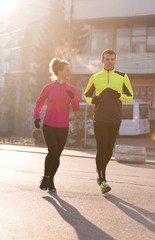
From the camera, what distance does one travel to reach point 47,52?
47.4 meters

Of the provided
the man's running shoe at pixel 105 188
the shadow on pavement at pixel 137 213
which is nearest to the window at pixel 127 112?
the man's running shoe at pixel 105 188

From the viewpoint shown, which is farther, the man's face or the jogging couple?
the man's face

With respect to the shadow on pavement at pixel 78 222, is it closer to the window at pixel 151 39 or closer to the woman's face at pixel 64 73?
the woman's face at pixel 64 73

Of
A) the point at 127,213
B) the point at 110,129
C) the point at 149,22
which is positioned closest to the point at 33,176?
the point at 110,129

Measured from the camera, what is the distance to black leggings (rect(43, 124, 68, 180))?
6.57m

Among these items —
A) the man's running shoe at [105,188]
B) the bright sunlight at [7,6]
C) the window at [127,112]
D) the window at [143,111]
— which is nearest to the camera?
the man's running shoe at [105,188]

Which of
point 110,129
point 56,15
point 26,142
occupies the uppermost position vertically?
point 56,15

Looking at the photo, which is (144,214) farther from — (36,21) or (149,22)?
(36,21)

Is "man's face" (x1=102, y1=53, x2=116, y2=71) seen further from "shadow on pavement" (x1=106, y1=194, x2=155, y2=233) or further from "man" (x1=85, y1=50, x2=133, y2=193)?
"shadow on pavement" (x1=106, y1=194, x2=155, y2=233)

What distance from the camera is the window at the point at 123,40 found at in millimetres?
32766

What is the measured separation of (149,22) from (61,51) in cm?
1188

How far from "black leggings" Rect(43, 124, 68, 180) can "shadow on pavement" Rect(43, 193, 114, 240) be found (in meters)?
0.58

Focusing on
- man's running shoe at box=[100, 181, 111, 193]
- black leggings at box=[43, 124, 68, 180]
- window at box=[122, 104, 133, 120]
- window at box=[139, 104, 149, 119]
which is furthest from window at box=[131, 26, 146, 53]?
man's running shoe at box=[100, 181, 111, 193]

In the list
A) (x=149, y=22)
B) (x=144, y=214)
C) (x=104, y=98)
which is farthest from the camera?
(x=149, y=22)
